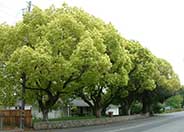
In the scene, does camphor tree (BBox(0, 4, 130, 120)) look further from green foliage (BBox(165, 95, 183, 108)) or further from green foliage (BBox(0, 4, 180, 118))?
green foliage (BBox(165, 95, 183, 108))

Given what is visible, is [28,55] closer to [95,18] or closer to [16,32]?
[16,32]

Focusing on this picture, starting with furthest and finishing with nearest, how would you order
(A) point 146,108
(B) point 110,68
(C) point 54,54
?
(A) point 146,108, (B) point 110,68, (C) point 54,54

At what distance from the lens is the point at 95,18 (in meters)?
41.0

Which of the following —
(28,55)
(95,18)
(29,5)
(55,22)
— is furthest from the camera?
(95,18)

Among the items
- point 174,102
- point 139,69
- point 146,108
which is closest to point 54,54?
point 139,69

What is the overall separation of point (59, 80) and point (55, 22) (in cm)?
506

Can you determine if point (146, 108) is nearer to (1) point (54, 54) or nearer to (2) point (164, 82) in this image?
(2) point (164, 82)

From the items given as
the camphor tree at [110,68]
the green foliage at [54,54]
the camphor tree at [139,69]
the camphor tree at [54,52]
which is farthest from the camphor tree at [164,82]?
the camphor tree at [54,52]

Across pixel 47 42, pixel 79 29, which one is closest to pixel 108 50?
pixel 79 29

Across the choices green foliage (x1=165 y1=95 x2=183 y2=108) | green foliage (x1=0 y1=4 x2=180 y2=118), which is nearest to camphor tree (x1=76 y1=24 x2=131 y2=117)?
green foliage (x1=0 y1=4 x2=180 y2=118)

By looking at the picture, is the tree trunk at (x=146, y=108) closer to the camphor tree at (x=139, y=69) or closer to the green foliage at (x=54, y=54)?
the camphor tree at (x=139, y=69)

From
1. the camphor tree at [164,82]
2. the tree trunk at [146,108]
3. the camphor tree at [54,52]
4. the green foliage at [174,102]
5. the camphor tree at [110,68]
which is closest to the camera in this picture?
the camphor tree at [54,52]

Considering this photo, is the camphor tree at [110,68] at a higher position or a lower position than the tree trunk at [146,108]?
higher

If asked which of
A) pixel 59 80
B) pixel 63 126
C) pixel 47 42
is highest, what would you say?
pixel 47 42
